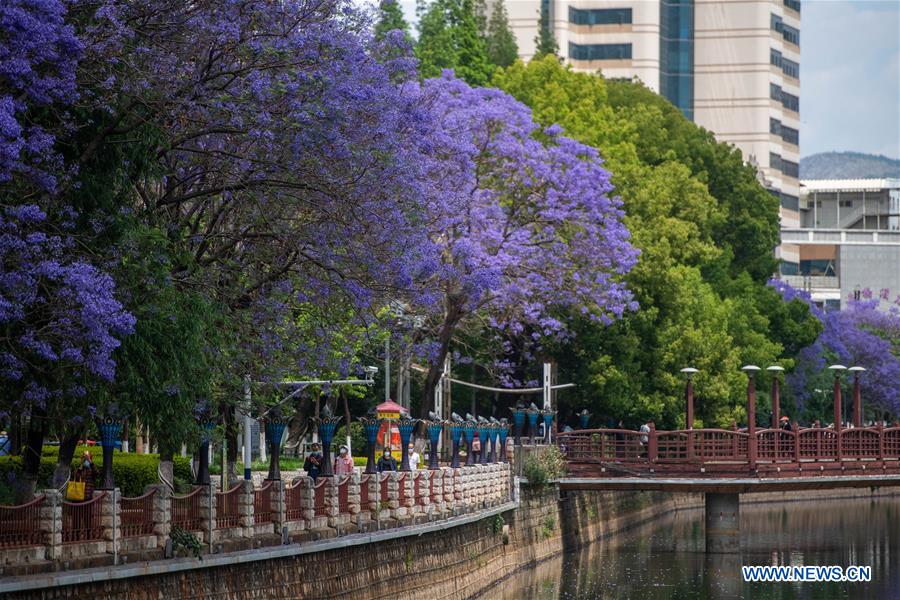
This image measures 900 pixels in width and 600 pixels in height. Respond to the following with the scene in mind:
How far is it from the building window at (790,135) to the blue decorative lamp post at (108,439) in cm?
12114

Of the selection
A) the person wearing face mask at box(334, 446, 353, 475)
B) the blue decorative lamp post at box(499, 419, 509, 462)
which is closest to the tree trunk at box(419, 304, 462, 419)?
the blue decorative lamp post at box(499, 419, 509, 462)

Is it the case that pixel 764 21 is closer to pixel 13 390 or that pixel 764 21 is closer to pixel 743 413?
pixel 743 413

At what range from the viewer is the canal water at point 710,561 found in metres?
42.9

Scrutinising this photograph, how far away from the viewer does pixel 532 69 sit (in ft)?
218

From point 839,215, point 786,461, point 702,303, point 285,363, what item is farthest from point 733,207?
point 839,215

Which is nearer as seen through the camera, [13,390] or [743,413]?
[13,390]

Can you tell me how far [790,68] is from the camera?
144375 millimetres

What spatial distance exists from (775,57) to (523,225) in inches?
3647

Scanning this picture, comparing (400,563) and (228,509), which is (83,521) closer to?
(228,509)

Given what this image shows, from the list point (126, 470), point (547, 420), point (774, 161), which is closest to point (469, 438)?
point (547, 420)

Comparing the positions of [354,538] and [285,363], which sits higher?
[285,363]

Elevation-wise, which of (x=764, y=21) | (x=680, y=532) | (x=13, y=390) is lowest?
(x=680, y=532)

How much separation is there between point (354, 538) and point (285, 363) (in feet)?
10.1

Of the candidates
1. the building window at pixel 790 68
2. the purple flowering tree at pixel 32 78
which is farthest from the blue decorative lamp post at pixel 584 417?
the building window at pixel 790 68
